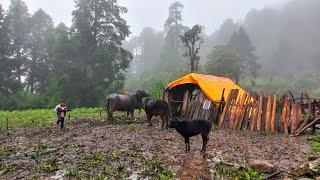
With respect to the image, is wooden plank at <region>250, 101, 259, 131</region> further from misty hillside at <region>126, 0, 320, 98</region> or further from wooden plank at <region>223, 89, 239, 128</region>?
misty hillside at <region>126, 0, 320, 98</region>

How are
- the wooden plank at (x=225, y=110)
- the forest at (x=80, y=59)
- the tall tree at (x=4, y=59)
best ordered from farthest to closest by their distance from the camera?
the tall tree at (x=4, y=59) → the forest at (x=80, y=59) → the wooden plank at (x=225, y=110)

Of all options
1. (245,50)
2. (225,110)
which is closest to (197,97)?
(225,110)

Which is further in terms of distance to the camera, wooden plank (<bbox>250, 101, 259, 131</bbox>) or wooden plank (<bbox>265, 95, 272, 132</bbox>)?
wooden plank (<bbox>250, 101, 259, 131</bbox>)

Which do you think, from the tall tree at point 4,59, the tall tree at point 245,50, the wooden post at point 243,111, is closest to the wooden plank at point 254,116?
the wooden post at point 243,111

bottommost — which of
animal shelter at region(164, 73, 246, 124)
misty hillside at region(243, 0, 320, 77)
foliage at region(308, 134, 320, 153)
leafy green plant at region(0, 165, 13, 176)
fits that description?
leafy green plant at region(0, 165, 13, 176)

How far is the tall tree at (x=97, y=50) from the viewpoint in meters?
43.8

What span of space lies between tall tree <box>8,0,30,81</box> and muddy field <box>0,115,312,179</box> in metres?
36.9

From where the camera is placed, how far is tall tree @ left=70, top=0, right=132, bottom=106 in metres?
43.8

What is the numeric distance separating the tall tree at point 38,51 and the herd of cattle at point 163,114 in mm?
29866

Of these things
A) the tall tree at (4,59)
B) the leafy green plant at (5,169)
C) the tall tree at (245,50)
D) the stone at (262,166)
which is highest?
the tall tree at (245,50)

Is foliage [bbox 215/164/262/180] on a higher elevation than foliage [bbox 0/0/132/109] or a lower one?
lower

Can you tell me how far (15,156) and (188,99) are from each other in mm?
11605

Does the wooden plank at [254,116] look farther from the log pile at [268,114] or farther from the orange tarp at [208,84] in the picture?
the orange tarp at [208,84]

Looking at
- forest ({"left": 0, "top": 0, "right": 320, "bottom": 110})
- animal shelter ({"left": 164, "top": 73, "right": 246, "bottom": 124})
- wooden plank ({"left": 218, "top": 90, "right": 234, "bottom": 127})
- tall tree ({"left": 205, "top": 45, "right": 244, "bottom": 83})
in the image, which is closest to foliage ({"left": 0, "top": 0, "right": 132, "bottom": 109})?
forest ({"left": 0, "top": 0, "right": 320, "bottom": 110})
